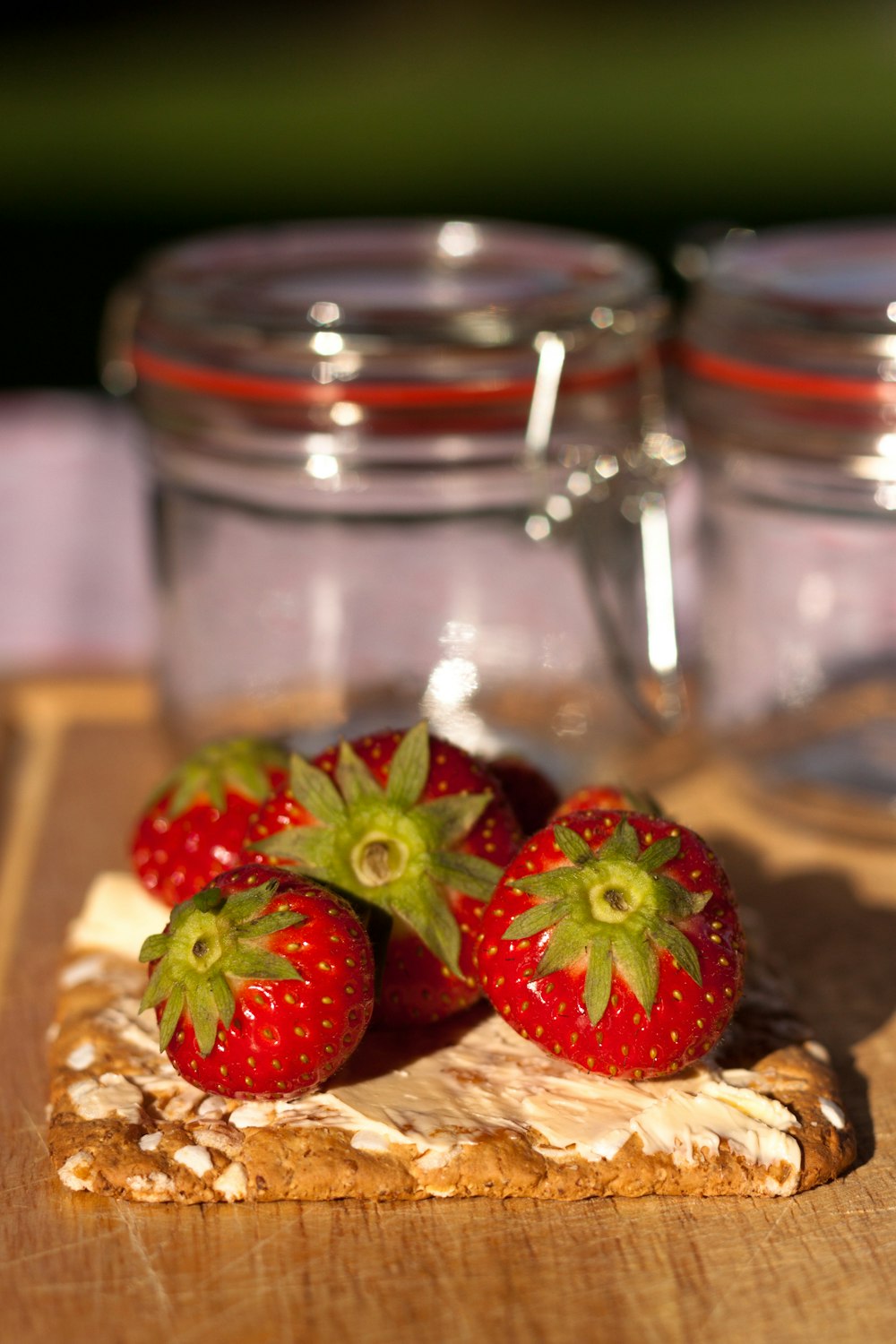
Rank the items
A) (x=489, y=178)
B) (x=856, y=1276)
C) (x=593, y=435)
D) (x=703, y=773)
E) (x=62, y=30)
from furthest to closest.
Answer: (x=62, y=30) < (x=489, y=178) < (x=703, y=773) < (x=593, y=435) < (x=856, y=1276)

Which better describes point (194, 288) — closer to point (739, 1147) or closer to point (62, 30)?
point (739, 1147)

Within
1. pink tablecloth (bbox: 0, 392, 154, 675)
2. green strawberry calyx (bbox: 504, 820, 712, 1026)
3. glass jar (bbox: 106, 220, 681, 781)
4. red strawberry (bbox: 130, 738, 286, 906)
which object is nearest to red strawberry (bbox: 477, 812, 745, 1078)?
green strawberry calyx (bbox: 504, 820, 712, 1026)

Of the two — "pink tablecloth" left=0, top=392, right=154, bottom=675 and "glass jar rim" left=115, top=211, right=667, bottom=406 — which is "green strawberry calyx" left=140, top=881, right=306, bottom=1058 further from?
"pink tablecloth" left=0, top=392, right=154, bottom=675

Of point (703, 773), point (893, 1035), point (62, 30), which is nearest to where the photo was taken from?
point (893, 1035)

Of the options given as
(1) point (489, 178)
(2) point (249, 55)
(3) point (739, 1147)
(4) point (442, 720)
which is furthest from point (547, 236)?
(2) point (249, 55)

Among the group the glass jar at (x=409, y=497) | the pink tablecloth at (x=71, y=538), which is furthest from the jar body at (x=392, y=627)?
the pink tablecloth at (x=71, y=538)

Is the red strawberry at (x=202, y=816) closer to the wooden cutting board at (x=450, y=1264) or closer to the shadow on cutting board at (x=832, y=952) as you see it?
the wooden cutting board at (x=450, y=1264)

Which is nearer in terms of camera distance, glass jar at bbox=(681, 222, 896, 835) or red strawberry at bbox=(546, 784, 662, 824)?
red strawberry at bbox=(546, 784, 662, 824)
